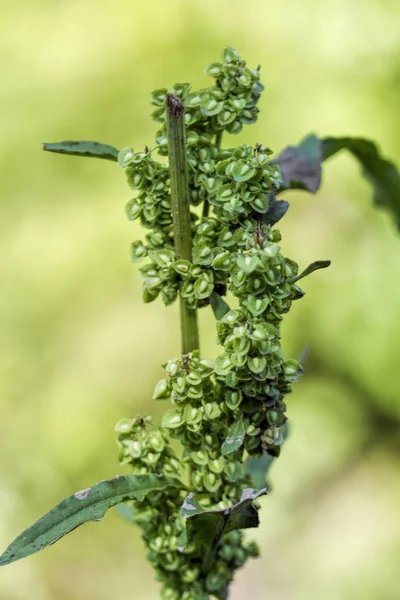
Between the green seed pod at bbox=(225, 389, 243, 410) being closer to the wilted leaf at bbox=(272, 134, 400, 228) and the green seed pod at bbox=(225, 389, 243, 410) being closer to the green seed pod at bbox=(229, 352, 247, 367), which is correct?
the green seed pod at bbox=(229, 352, 247, 367)

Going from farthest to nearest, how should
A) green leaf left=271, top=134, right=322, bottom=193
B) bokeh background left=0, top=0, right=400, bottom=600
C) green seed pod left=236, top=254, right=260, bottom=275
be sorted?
bokeh background left=0, top=0, right=400, bottom=600 → green leaf left=271, top=134, right=322, bottom=193 → green seed pod left=236, top=254, right=260, bottom=275

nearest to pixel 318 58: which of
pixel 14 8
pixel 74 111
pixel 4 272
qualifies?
pixel 74 111

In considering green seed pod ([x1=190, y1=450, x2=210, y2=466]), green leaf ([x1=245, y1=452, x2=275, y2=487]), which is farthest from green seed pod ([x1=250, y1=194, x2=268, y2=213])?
green leaf ([x1=245, y1=452, x2=275, y2=487])

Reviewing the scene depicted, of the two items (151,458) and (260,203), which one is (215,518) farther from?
(260,203)

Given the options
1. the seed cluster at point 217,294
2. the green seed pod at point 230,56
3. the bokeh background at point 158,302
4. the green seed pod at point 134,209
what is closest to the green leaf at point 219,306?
the seed cluster at point 217,294

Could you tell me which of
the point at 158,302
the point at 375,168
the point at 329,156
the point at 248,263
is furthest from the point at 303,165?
the point at 158,302

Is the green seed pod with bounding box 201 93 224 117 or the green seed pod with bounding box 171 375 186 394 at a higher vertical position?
the green seed pod with bounding box 201 93 224 117
